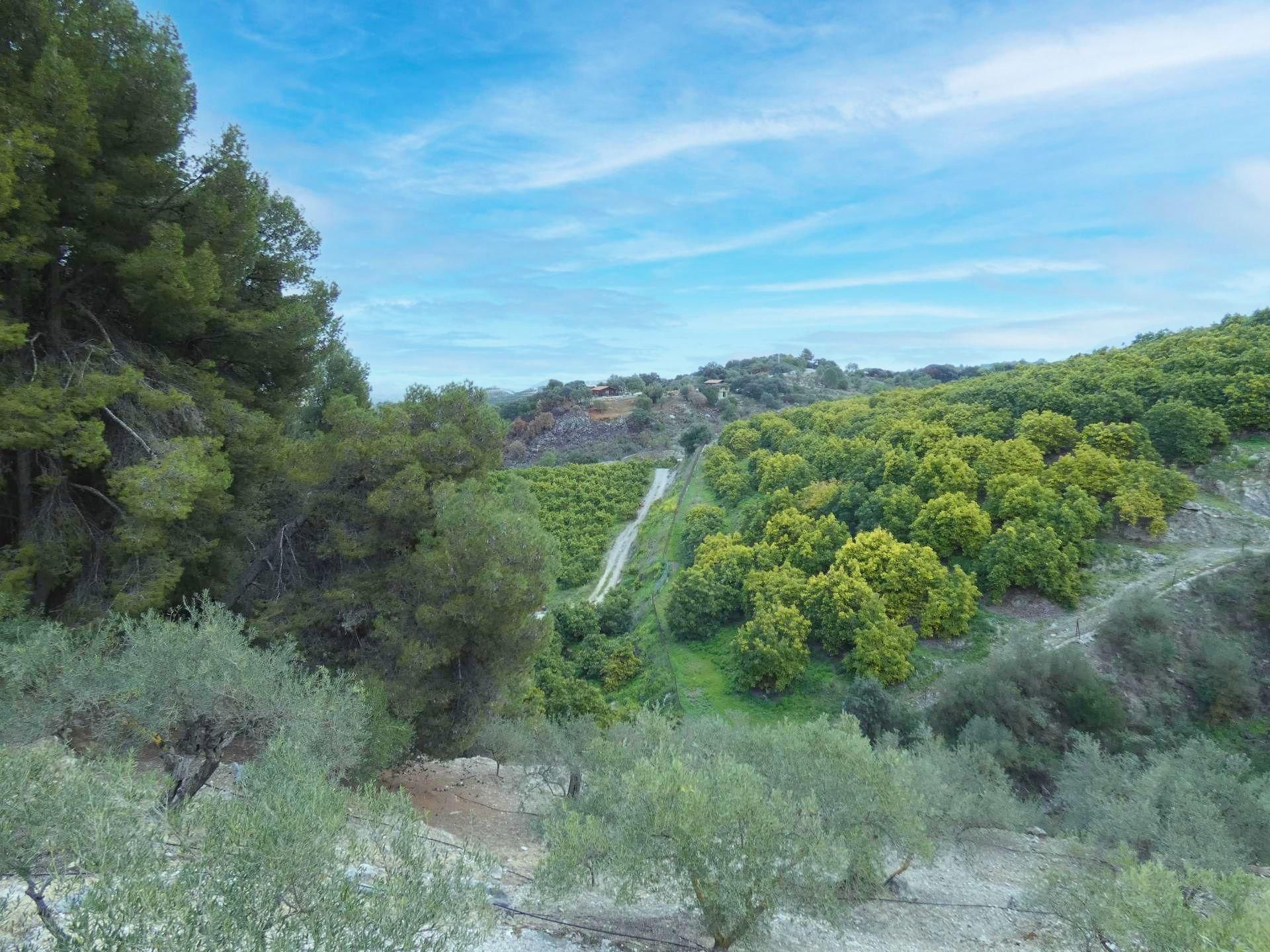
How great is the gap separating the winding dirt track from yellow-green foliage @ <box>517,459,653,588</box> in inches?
19.2

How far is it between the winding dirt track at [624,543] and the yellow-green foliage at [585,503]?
1.60 feet

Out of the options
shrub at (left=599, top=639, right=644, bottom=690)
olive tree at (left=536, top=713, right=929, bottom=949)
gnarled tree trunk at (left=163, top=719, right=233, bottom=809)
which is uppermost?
gnarled tree trunk at (left=163, top=719, right=233, bottom=809)

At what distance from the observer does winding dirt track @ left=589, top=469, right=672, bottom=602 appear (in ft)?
112

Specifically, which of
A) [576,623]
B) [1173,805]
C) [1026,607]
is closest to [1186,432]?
[1026,607]

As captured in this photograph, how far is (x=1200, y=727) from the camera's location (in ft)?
50.1

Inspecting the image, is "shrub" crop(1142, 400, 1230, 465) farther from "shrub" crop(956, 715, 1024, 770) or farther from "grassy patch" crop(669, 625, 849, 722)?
"shrub" crop(956, 715, 1024, 770)

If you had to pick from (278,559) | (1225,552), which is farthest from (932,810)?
(1225,552)

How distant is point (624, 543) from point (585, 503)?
17.4 ft

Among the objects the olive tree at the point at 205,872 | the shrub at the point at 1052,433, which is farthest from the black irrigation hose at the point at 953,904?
the shrub at the point at 1052,433

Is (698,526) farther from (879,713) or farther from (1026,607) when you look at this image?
(879,713)

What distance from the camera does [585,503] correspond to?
143ft

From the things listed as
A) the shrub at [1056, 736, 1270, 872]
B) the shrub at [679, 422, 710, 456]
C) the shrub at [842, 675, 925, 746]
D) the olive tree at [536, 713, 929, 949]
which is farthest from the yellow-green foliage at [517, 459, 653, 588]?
the olive tree at [536, 713, 929, 949]

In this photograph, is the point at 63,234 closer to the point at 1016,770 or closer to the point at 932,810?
the point at 932,810

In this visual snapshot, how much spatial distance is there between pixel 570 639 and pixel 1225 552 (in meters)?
22.8
